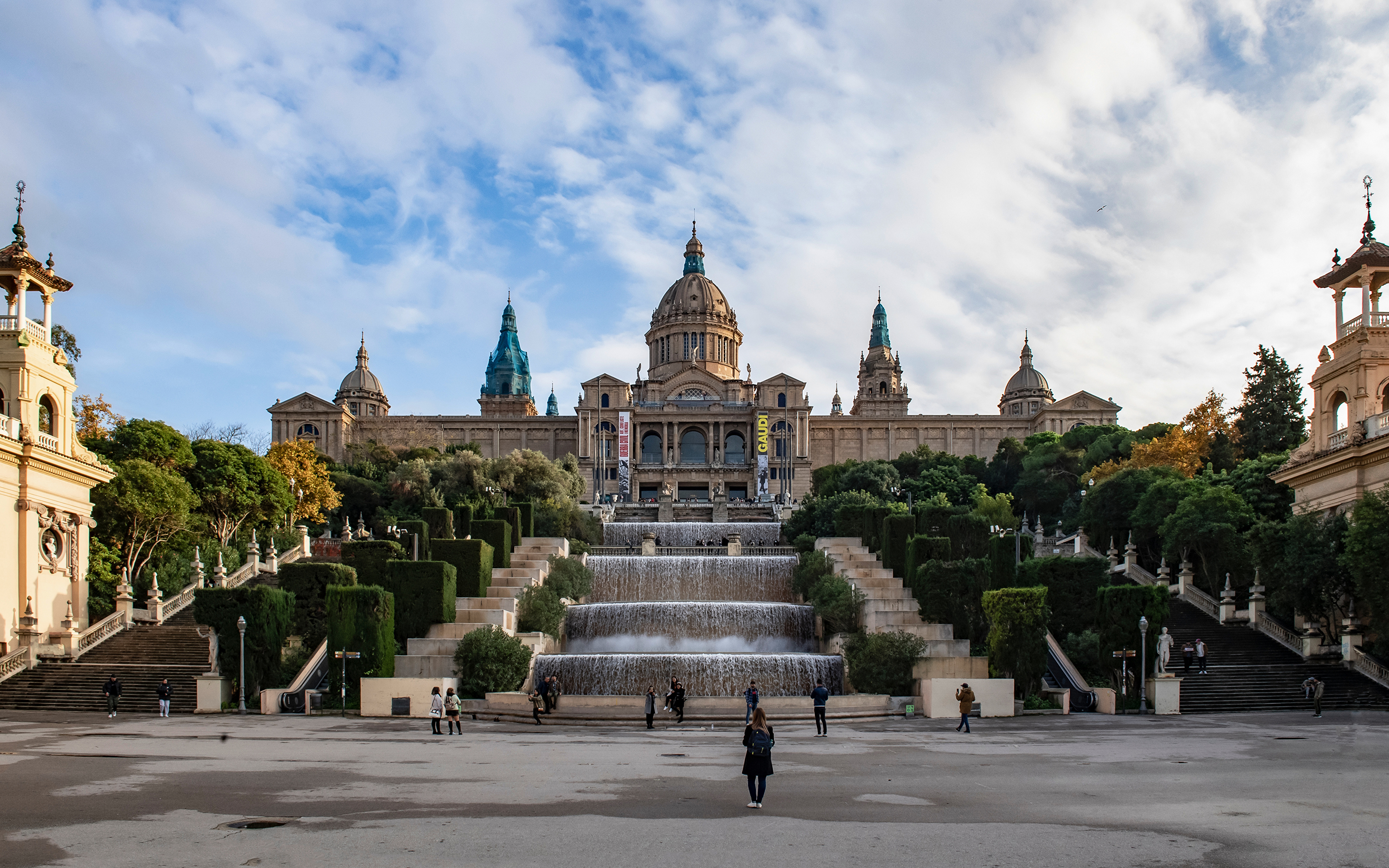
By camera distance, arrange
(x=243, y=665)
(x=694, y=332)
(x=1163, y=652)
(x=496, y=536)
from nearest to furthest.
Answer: (x=1163, y=652) → (x=243, y=665) → (x=496, y=536) → (x=694, y=332)

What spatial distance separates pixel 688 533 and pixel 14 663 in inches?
1618

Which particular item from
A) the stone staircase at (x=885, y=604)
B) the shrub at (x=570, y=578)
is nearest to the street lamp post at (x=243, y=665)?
the shrub at (x=570, y=578)

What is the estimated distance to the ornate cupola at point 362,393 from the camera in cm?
13338

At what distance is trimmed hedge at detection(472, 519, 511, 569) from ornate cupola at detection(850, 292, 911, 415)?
8579 cm

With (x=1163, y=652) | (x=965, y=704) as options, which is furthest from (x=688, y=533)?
(x=965, y=704)

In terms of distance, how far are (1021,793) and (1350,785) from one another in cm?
499

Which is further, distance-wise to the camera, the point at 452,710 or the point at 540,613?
the point at 540,613

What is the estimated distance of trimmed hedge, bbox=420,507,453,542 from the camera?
54.4m

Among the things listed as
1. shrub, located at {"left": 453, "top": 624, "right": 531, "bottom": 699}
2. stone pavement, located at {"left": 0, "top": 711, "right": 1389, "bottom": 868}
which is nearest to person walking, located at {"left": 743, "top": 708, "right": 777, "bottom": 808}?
stone pavement, located at {"left": 0, "top": 711, "right": 1389, "bottom": 868}

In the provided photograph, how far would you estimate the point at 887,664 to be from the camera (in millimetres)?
37344

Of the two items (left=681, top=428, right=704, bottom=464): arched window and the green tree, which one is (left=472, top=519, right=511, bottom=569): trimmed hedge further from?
(left=681, top=428, right=704, bottom=464): arched window

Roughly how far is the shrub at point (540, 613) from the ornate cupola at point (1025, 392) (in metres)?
95.8

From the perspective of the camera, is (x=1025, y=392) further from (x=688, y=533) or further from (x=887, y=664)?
(x=887, y=664)

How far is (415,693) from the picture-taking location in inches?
1302
